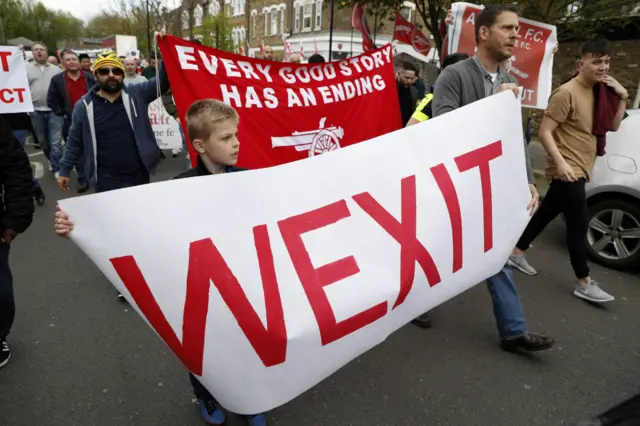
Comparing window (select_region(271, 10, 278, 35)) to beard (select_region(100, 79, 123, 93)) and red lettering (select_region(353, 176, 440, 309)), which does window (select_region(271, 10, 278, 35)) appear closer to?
beard (select_region(100, 79, 123, 93))

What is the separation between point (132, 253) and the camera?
1.60 meters

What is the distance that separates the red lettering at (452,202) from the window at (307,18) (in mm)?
33805

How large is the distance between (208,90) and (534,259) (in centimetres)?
342

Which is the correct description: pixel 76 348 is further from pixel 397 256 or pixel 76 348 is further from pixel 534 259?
pixel 534 259

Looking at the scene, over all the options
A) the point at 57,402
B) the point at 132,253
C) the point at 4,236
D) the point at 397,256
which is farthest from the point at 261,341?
the point at 4,236

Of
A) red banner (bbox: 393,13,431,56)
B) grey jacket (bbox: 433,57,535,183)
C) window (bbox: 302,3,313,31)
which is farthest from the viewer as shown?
window (bbox: 302,3,313,31)

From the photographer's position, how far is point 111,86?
3.44 meters

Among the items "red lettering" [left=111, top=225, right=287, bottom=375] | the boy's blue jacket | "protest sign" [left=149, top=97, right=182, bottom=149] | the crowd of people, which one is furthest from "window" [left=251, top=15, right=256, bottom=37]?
"red lettering" [left=111, top=225, right=287, bottom=375]

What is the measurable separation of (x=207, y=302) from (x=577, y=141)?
10.2 feet

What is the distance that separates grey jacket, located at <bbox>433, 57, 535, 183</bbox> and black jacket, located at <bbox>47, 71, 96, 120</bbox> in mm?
6082

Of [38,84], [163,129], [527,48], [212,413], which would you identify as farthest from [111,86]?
[163,129]

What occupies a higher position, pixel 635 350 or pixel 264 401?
pixel 264 401

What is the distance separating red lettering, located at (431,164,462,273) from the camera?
84.4 inches

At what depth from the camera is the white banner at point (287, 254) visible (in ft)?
5.28
